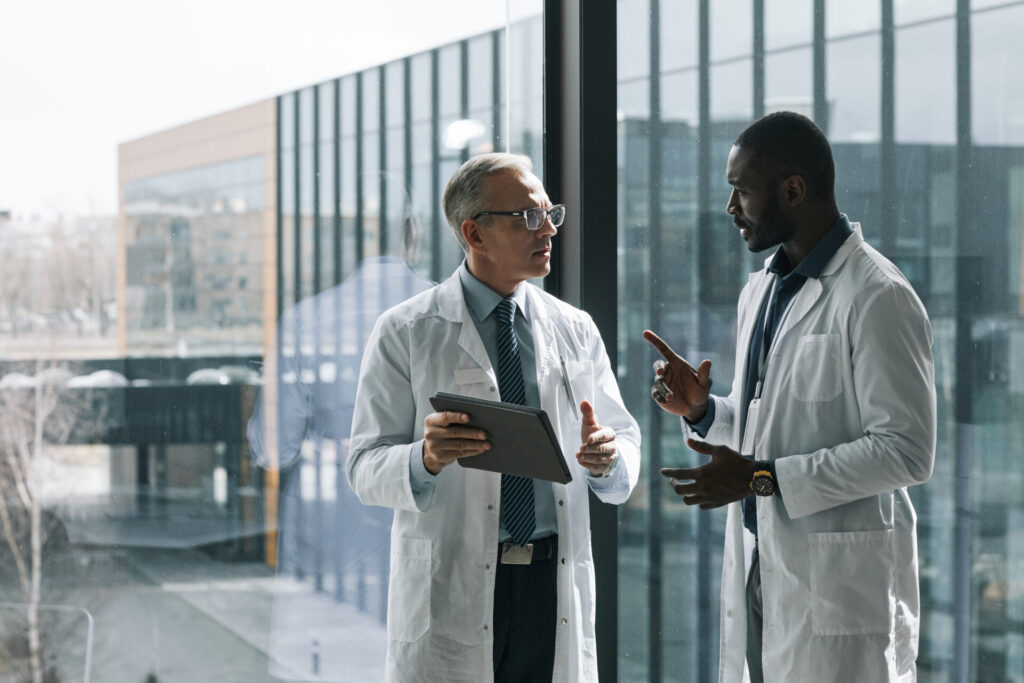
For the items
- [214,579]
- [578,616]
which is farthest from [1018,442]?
[214,579]

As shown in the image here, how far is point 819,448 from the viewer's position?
72.2 inches

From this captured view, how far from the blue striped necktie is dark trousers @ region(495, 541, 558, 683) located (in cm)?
8

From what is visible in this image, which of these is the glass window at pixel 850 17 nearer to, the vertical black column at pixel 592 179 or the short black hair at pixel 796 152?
the vertical black column at pixel 592 179

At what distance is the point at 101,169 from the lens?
2.19 m

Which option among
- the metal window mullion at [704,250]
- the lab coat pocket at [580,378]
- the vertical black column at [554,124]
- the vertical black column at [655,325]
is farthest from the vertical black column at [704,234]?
the lab coat pocket at [580,378]

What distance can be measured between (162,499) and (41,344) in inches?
19.4

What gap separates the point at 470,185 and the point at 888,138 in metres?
1.32

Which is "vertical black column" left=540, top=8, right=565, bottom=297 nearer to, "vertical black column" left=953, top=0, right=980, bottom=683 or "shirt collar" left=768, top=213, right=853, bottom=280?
"shirt collar" left=768, top=213, right=853, bottom=280

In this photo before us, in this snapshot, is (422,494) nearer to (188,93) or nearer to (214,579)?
(214,579)

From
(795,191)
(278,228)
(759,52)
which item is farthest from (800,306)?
(278,228)

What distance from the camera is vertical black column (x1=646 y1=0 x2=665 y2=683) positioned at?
2.88 metres

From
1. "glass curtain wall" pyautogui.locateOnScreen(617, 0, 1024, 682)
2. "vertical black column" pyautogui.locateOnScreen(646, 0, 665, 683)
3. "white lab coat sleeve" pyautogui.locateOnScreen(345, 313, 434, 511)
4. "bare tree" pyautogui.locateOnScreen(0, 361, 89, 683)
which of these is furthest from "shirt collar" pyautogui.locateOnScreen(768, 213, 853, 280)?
"bare tree" pyautogui.locateOnScreen(0, 361, 89, 683)

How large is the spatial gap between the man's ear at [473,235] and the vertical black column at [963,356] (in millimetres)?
1404

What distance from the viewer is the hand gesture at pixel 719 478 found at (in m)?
1.82
